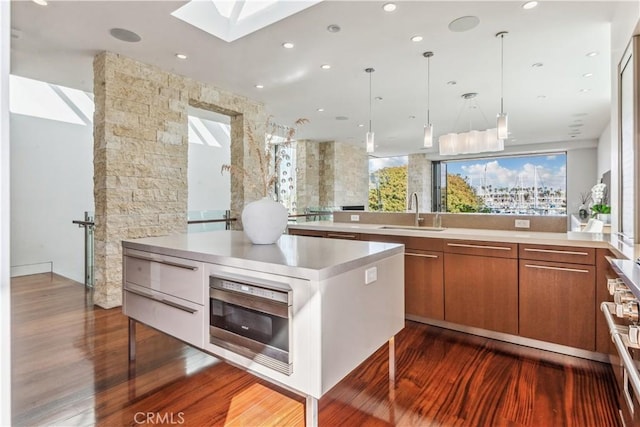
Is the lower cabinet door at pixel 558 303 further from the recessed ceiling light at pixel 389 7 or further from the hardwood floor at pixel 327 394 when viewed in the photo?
the recessed ceiling light at pixel 389 7

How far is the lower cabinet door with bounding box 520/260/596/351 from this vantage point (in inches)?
93.6

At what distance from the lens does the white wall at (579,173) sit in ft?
30.2

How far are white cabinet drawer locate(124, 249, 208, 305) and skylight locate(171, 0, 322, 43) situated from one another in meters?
2.22

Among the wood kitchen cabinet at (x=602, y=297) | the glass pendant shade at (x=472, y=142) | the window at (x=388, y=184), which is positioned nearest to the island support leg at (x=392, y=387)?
the wood kitchen cabinet at (x=602, y=297)

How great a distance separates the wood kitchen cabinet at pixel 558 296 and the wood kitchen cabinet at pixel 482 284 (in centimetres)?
8

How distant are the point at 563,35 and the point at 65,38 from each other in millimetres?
4939

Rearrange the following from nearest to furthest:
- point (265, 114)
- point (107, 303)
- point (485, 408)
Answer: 1. point (485, 408)
2. point (107, 303)
3. point (265, 114)

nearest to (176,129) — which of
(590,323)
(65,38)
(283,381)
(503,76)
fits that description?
(65,38)

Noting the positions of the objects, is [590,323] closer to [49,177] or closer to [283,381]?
[283,381]

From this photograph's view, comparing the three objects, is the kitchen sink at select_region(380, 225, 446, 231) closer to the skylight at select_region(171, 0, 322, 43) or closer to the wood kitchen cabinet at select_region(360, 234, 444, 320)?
the wood kitchen cabinet at select_region(360, 234, 444, 320)

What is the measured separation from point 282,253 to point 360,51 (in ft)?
9.12

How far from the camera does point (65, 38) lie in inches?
132

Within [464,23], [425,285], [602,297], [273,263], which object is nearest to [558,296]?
[602,297]

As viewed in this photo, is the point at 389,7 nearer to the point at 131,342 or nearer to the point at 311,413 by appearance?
the point at 311,413
